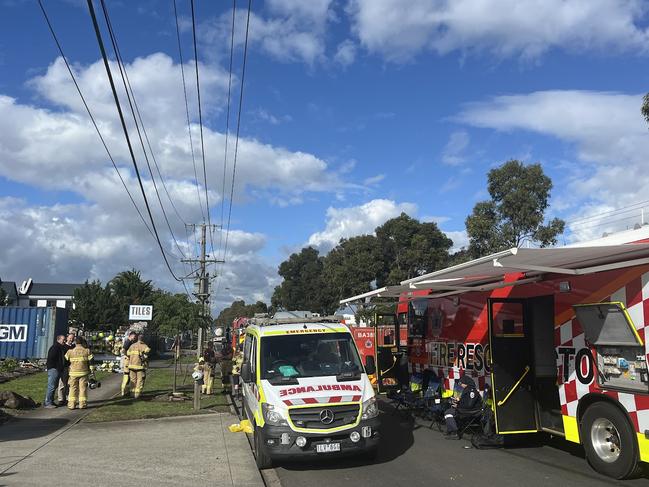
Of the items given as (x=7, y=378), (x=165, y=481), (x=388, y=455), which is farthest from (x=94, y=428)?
(x=7, y=378)

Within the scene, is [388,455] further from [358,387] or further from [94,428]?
[94,428]

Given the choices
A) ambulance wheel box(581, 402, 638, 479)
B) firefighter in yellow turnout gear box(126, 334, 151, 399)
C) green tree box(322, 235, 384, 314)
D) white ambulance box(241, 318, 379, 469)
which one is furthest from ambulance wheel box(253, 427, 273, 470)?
green tree box(322, 235, 384, 314)

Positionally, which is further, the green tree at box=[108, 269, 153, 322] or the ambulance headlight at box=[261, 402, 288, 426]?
the green tree at box=[108, 269, 153, 322]

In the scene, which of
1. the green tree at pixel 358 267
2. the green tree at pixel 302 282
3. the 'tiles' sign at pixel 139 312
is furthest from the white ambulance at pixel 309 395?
the green tree at pixel 302 282

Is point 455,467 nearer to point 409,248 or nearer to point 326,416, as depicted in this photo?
point 326,416

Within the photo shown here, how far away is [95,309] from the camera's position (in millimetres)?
53219

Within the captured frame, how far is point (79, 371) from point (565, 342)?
1060 cm

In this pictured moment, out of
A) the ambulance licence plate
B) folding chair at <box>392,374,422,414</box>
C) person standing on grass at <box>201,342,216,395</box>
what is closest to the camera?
the ambulance licence plate

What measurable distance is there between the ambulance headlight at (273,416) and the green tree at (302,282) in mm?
62401

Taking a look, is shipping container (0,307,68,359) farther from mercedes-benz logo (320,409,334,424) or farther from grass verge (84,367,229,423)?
mercedes-benz logo (320,409,334,424)

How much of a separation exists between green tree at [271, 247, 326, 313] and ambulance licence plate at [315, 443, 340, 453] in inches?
2463

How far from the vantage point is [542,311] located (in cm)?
955

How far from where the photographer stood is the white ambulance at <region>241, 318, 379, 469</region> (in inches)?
297

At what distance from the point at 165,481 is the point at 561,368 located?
582 centimetres
